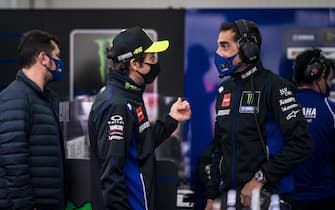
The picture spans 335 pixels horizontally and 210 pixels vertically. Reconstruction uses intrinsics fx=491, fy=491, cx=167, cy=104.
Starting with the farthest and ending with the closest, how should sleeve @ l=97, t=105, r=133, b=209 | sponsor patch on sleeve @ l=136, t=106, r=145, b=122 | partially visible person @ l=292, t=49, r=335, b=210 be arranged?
partially visible person @ l=292, t=49, r=335, b=210 → sponsor patch on sleeve @ l=136, t=106, r=145, b=122 → sleeve @ l=97, t=105, r=133, b=209

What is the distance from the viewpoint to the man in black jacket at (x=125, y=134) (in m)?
2.12

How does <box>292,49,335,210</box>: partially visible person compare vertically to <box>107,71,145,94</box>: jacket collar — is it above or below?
below

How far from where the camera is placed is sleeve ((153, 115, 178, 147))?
7.96 ft

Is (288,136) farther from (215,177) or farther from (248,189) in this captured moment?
(215,177)

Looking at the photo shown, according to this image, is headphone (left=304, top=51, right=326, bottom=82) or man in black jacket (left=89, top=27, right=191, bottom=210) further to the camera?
headphone (left=304, top=51, right=326, bottom=82)

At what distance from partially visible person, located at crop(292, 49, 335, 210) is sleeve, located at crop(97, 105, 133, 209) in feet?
4.09

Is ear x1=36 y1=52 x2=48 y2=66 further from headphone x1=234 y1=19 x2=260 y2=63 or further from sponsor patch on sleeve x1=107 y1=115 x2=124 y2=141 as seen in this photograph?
headphone x1=234 y1=19 x2=260 y2=63

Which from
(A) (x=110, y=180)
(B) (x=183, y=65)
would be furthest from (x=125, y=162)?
(B) (x=183, y=65)

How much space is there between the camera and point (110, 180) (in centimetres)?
211

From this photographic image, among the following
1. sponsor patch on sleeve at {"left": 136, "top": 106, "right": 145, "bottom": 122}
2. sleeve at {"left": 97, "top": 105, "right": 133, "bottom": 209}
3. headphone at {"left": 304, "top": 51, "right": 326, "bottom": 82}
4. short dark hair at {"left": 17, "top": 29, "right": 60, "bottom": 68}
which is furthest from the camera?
headphone at {"left": 304, "top": 51, "right": 326, "bottom": 82}

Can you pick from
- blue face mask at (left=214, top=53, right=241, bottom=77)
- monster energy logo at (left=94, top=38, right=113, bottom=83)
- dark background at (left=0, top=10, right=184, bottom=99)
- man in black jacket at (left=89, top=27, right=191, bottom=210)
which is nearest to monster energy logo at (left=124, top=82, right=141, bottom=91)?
man in black jacket at (left=89, top=27, right=191, bottom=210)

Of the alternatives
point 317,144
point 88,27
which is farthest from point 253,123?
point 88,27

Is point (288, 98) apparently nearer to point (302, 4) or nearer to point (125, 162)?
point (125, 162)

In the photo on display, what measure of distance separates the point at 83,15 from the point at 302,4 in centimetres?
231
